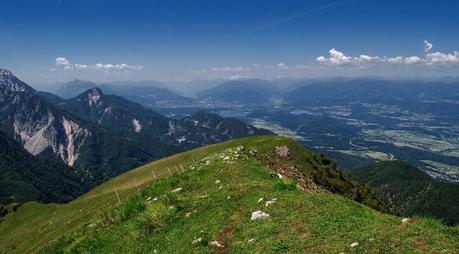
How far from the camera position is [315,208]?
24.9 metres

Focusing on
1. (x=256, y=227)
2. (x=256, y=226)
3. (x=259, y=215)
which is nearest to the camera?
(x=256, y=227)

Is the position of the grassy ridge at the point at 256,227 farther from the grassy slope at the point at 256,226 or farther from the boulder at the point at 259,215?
the boulder at the point at 259,215

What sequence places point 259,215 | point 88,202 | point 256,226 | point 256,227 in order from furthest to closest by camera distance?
1. point 88,202
2. point 259,215
3. point 256,226
4. point 256,227

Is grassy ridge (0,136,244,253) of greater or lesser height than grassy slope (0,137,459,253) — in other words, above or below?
below

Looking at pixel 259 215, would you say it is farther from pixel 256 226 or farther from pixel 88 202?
pixel 88 202

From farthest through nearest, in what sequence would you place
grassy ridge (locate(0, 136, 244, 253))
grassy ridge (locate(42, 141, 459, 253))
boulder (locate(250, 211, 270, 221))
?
1. grassy ridge (locate(0, 136, 244, 253))
2. boulder (locate(250, 211, 270, 221))
3. grassy ridge (locate(42, 141, 459, 253))

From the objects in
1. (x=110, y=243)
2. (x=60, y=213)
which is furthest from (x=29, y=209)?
(x=110, y=243)

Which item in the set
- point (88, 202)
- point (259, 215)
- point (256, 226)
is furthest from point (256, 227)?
point (88, 202)

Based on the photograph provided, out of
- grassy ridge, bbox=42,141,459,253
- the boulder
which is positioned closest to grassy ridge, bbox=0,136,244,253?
grassy ridge, bbox=42,141,459,253

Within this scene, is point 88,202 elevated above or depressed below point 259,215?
below

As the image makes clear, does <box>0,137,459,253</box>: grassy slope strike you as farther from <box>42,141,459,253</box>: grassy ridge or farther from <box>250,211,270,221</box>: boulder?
<box>250,211,270,221</box>: boulder

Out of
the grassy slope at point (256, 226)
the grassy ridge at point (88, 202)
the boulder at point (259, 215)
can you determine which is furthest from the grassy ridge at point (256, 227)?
the grassy ridge at point (88, 202)

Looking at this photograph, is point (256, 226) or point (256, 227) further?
point (256, 226)

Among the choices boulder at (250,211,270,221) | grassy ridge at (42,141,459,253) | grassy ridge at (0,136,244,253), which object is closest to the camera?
grassy ridge at (42,141,459,253)
